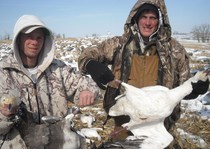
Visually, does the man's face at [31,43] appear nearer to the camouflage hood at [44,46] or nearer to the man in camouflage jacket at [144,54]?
the camouflage hood at [44,46]

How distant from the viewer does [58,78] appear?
3.09 metres

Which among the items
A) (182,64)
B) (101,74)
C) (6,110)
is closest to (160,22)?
(182,64)

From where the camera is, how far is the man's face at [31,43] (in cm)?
282

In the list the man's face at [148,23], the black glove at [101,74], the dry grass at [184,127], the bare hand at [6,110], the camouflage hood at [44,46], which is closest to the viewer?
the bare hand at [6,110]

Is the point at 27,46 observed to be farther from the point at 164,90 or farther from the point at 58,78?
the point at 164,90

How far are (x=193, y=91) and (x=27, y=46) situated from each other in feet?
5.62

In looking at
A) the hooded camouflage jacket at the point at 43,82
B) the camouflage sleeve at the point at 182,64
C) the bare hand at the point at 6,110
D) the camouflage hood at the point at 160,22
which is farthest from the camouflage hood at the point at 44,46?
the camouflage sleeve at the point at 182,64

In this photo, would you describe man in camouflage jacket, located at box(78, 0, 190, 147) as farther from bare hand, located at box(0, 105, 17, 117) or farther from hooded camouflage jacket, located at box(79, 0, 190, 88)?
bare hand, located at box(0, 105, 17, 117)

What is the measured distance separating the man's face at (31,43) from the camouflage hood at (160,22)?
3.91ft

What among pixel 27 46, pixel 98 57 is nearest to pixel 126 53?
pixel 98 57

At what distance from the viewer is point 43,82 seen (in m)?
2.99

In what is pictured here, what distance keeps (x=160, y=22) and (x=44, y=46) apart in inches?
57.7

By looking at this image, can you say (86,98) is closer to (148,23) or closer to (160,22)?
(148,23)

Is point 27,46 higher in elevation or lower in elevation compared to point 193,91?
higher
